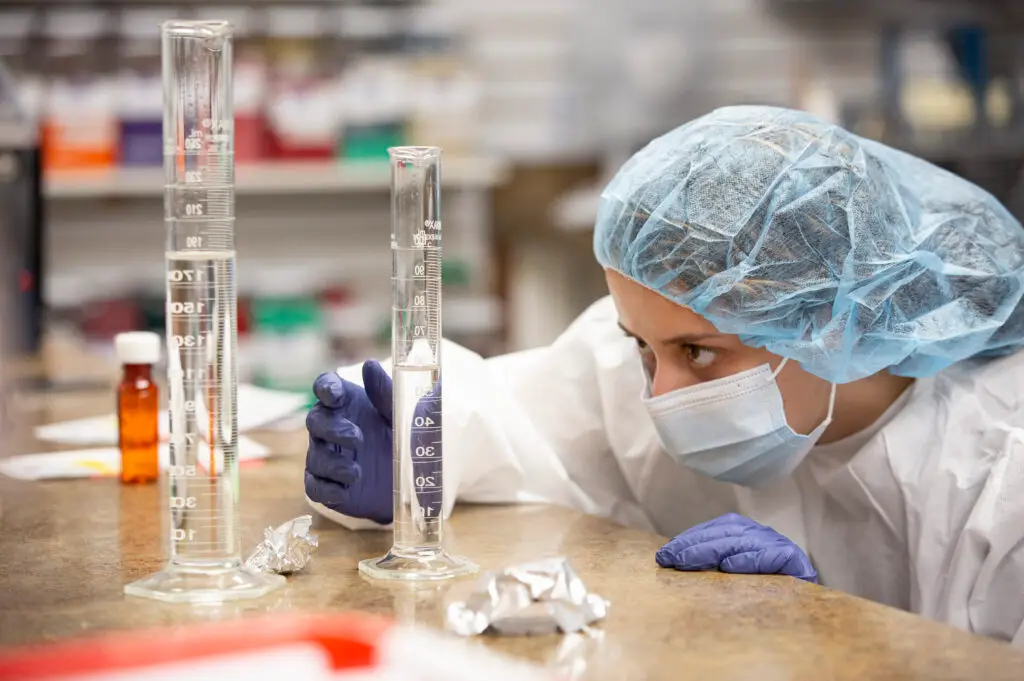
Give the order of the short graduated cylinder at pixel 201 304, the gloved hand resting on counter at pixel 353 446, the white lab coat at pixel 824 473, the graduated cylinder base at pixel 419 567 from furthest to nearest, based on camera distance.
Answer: the white lab coat at pixel 824 473 → the gloved hand resting on counter at pixel 353 446 → the graduated cylinder base at pixel 419 567 → the short graduated cylinder at pixel 201 304

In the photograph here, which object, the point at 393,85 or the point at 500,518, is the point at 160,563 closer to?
the point at 500,518

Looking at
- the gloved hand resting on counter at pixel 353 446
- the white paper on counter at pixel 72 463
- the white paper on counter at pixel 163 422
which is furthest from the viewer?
the white paper on counter at pixel 163 422

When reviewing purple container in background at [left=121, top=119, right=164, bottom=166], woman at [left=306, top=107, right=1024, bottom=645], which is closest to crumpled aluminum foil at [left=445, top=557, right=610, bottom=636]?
woman at [left=306, top=107, right=1024, bottom=645]

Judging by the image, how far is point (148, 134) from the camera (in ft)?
13.2

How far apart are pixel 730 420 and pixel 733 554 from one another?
1.17ft

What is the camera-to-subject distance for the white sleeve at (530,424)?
5.11 feet

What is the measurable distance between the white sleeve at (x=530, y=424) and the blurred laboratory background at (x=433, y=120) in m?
1.94

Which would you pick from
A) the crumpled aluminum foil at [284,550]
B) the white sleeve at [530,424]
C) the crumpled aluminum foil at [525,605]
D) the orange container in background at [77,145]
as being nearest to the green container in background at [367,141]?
the orange container in background at [77,145]

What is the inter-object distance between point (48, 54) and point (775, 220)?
11.6ft

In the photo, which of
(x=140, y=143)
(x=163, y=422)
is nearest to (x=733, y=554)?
(x=163, y=422)

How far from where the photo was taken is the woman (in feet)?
4.65

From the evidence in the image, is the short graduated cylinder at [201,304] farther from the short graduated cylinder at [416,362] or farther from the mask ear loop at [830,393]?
the mask ear loop at [830,393]

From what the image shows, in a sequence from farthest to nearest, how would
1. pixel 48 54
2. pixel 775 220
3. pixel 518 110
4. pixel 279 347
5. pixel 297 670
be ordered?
pixel 518 110
pixel 48 54
pixel 279 347
pixel 775 220
pixel 297 670

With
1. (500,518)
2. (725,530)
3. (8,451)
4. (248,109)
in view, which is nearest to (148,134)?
(248,109)
